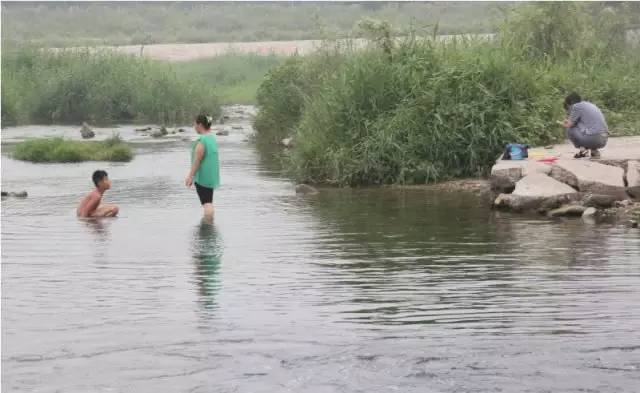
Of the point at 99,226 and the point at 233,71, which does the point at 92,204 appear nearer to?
the point at 99,226

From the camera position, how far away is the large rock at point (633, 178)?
49.9ft

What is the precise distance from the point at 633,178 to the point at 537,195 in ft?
4.29

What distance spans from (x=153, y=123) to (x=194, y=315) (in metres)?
30.4

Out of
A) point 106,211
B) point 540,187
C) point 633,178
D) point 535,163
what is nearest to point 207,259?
point 106,211

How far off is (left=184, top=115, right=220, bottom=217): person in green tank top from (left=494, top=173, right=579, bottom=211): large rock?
3.70 meters

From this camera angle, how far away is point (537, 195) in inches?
598

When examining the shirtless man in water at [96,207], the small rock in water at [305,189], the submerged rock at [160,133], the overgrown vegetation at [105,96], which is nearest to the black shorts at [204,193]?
the shirtless man in water at [96,207]

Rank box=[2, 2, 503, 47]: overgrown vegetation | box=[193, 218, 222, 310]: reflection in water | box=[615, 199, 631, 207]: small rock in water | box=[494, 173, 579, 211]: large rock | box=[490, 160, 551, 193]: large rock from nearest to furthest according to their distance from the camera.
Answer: box=[193, 218, 222, 310]: reflection in water
box=[615, 199, 631, 207]: small rock in water
box=[494, 173, 579, 211]: large rock
box=[490, 160, 551, 193]: large rock
box=[2, 2, 503, 47]: overgrown vegetation

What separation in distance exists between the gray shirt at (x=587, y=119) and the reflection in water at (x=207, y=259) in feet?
17.9

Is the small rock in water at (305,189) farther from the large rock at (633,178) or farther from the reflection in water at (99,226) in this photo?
the large rock at (633,178)

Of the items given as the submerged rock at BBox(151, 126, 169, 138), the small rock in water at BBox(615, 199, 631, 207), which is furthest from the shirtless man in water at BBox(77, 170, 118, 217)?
the submerged rock at BBox(151, 126, 169, 138)

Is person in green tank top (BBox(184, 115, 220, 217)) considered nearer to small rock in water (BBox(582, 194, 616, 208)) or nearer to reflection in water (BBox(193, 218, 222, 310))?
reflection in water (BBox(193, 218, 222, 310))

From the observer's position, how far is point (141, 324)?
8.72 meters

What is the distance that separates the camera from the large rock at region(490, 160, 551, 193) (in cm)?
1598
